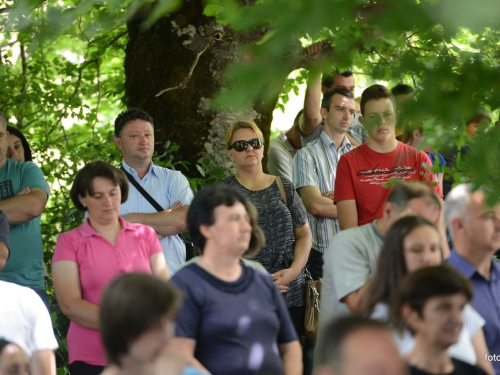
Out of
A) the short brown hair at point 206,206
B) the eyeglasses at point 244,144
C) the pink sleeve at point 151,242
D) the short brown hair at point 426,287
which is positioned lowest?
the short brown hair at point 426,287

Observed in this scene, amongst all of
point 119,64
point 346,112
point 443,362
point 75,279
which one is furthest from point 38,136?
point 443,362

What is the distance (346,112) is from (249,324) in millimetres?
3093

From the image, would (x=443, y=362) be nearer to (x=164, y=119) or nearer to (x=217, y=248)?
(x=217, y=248)

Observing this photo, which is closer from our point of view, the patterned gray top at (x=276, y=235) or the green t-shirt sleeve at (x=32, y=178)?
the patterned gray top at (x=276, y=235)

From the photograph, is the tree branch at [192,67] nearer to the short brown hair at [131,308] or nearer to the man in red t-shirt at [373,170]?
the man in red t-shirt at [373,170]

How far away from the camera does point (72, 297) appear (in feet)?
15.1

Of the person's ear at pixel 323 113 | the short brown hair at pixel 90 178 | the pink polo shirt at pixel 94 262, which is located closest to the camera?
the pink polo shirt at pixel 94 262

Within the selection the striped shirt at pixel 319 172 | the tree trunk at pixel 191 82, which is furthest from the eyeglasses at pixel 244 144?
the tree trunk at pixel 191 82

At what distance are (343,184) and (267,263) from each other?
798 millimetres

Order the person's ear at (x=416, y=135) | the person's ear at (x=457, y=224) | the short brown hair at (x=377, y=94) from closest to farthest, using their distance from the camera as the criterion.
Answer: the person's ear at (x=457, y=224) < the short brown hair at (x=377, y=94) < the person's ear at (x=416, y=135)

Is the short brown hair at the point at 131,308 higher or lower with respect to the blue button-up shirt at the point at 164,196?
lower

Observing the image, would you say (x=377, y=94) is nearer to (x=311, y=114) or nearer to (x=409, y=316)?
(x=311, y=114)

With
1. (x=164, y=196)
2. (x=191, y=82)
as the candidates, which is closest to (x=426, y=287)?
(x=164, y=196)

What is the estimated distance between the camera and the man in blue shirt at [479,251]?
168 inches
